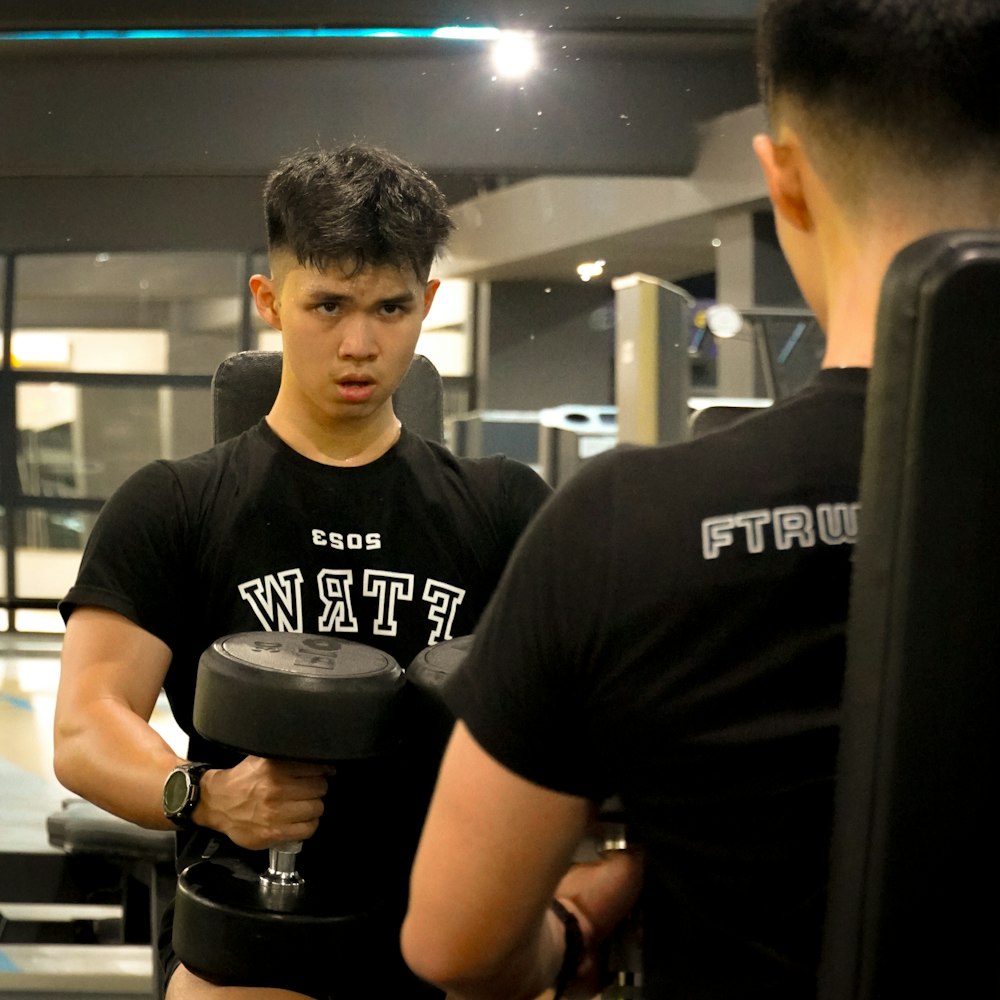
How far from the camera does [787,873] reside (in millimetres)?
674

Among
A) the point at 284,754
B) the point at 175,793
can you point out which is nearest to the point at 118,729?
the point at 175,793

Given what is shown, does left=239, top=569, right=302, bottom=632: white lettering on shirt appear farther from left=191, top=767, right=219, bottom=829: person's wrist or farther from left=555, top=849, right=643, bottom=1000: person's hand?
left=555, top=849, right=643, bottom=1000: person's hand

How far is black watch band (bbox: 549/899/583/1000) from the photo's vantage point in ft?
2.74

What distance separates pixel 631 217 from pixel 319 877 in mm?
3736

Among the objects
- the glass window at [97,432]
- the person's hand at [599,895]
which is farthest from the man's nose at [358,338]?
the glass window at [97,432]

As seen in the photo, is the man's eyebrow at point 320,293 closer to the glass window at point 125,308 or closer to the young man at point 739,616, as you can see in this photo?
the young man at point 739,616

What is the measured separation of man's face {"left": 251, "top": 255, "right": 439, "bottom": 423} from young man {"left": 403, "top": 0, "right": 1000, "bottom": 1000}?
0.85 meters

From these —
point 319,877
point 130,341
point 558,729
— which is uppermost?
point 130,341

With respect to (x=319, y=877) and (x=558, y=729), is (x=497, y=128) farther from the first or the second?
(x=558, y=729)

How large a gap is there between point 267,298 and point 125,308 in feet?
15.9

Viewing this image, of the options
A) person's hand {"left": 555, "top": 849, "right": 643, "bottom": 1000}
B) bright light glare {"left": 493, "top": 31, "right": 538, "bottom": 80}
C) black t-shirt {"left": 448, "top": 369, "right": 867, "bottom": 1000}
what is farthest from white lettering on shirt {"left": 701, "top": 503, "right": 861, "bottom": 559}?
bright light glare {"left": 493, "top": 31, "right": 538, "bottom": 80}

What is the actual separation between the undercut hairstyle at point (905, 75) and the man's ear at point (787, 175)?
0.03m

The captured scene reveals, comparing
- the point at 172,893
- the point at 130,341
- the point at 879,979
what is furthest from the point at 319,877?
the point at 130,341

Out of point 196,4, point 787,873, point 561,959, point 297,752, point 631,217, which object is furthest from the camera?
point 631,217
